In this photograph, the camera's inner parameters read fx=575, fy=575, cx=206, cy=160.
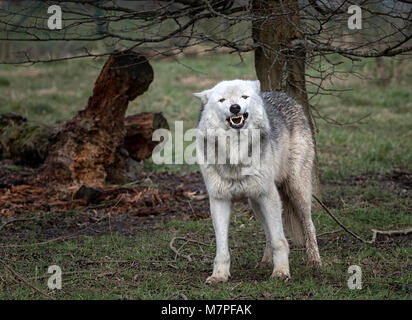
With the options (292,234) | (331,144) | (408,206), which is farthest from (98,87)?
(331,144)

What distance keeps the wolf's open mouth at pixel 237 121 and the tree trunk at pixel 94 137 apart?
3.88m

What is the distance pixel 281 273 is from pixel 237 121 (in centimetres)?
137

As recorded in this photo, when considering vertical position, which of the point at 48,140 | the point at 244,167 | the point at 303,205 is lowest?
the point at 303,205

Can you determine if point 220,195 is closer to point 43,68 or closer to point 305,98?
point 305,98

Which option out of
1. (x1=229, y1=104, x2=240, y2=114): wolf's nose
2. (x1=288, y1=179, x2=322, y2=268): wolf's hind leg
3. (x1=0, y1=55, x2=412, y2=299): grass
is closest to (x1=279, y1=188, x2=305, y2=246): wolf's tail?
(x1=288, y1=179, x2=322, y2=268): wolf's hind leg

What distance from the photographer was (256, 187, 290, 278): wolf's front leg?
16.4ft

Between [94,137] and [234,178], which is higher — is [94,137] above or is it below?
above

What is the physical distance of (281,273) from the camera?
4.95 m

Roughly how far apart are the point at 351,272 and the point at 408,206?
2834mm
